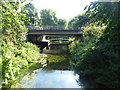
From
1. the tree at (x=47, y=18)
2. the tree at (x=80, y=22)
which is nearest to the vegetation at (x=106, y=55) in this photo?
the tree at (x=80, y=22)

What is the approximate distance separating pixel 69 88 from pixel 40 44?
1790 cm

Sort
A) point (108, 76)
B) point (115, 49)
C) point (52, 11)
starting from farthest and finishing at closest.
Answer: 1. point (52, 11)
2. point (115, 49)
3. point (108, 76)

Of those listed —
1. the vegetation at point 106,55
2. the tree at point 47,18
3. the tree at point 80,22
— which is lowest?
the vegetation at point 106,55

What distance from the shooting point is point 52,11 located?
1794 inches

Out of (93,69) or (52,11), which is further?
(52,11)

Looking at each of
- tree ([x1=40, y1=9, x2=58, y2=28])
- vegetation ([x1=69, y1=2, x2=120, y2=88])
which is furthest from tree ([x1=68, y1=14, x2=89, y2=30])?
vegetation ([x1=69, y1=2, x2=120, y2=88])

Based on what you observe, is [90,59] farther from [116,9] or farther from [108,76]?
[116,9]

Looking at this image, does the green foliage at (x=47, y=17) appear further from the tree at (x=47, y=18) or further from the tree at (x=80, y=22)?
the tree at (x=80, y=22)

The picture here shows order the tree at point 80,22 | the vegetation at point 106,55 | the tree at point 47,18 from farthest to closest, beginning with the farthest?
the tree at point 47,18 → the tree at point 80,22 → the vegetation at point 106,55

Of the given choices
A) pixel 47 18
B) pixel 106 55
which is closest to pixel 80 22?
pixel 47 18

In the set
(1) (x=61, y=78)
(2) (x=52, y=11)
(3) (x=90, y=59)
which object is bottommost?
(1) (x=61, y=78)

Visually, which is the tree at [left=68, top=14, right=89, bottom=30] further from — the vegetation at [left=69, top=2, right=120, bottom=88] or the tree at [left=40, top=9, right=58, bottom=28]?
the vegetation at [left=69, top=2, right=120, bottom=88]

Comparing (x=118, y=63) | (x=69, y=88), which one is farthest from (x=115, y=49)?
(x=69, y=88)

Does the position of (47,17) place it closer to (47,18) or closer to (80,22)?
(47,18)
